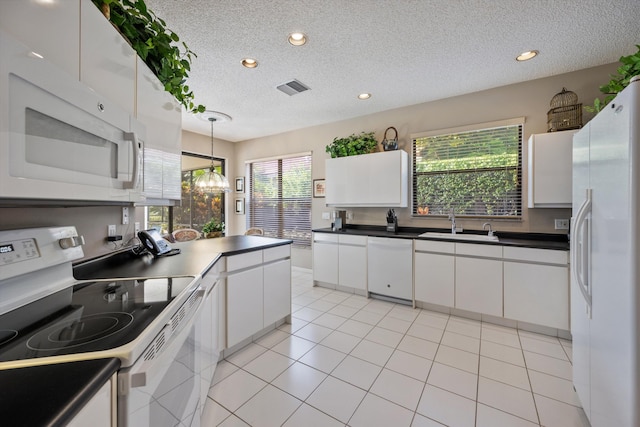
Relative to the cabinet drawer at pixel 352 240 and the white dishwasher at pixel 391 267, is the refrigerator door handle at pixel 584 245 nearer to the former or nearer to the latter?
the white dishwasher at pixel 391 267

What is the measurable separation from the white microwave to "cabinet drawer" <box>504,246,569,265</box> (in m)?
3.22

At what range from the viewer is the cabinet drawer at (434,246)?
290cm

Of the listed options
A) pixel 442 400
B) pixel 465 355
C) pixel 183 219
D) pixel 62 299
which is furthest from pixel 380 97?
pixel 183 219

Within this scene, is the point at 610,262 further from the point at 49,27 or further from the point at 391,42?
the point at 49,27

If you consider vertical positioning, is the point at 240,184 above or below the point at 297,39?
below

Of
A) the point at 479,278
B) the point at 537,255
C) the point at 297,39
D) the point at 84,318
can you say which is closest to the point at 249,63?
the point at 297,39

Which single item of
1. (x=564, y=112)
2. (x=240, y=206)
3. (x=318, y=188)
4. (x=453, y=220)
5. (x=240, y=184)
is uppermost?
(x=564, y=112)

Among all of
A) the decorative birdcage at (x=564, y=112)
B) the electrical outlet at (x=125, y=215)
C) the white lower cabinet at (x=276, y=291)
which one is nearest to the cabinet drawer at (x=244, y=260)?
the white lower cabinet at (x=276, y=291)

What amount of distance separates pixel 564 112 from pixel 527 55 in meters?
0.72

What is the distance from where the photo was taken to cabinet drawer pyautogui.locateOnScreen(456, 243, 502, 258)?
265cm

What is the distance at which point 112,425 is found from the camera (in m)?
0.63

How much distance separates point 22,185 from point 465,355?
2.85m

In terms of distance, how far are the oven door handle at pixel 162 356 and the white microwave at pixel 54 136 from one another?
0.58m

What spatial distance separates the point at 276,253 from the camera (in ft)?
8.38
